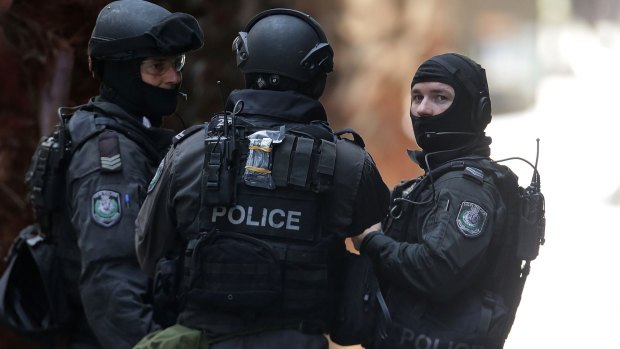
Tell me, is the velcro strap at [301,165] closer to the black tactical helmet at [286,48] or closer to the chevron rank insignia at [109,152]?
the black tactical helmet at [286,48]

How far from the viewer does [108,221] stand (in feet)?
12.6

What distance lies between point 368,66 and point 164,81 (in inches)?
88.6

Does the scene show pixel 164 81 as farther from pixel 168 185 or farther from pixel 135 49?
pixel 168 185

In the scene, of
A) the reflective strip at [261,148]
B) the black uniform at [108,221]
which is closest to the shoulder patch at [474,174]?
the reflective strip at [261,148]

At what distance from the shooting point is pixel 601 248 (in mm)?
8297

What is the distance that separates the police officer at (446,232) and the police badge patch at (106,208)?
860mm

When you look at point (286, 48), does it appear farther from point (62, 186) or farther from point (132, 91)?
point (62, 186)

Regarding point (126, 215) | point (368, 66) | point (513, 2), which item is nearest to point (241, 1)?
point (368, 66)

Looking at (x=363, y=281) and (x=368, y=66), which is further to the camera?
(x=368, y=66)

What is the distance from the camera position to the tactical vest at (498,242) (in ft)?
11.7

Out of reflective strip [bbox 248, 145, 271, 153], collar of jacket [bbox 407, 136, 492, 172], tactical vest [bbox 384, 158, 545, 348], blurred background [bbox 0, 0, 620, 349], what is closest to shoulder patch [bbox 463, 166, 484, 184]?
tactical vest [bbox 384, 158, 545, 348]

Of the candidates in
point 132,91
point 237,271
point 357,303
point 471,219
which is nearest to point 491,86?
point 132,91

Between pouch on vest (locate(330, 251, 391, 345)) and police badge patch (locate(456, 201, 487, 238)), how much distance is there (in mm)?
319

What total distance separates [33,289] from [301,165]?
142 cm
